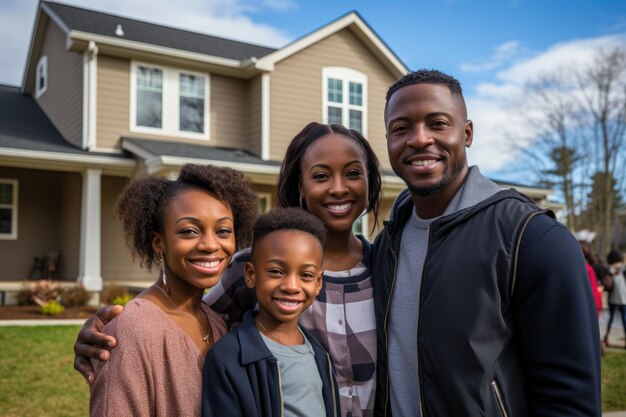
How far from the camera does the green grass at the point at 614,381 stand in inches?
259

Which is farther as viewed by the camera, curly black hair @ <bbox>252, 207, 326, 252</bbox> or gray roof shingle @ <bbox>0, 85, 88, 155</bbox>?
gray roof shingle @ <bbox>0, 85, 88, 155</bbox>

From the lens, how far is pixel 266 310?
2.32 m

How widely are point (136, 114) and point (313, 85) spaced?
4.61m

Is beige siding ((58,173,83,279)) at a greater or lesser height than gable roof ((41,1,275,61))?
lesser

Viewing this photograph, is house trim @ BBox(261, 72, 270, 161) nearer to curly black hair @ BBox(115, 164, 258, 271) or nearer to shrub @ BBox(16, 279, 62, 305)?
shrub @ BBox(16, 279, 62, 305)

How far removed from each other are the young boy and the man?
11.4 inches

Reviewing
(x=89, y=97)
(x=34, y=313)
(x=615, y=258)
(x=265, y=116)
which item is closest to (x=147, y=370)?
(x=34, y=313)

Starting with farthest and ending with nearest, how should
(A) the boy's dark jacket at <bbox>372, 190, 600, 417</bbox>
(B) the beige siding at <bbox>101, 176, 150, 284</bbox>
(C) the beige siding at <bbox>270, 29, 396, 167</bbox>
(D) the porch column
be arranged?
1. (C) the beige siding at <bbox>270, 29, 396, 167</bbox>
2. (B) the beige siding at <bbox>101, 176, 150, 284</bbox>
3. (D) the porch column
4. (A) the boy's dark jacket at <bbox>372, 190, 600, 417</bbox>

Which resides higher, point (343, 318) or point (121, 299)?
point (343, 318)

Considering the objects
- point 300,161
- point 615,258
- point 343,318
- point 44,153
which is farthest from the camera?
point 44,153

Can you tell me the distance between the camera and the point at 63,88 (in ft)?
49.3

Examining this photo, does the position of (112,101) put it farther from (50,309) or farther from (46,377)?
(46,377)

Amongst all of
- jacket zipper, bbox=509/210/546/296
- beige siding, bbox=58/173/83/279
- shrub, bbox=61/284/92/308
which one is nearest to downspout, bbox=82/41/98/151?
beige siding, bbox=58/173/83/279

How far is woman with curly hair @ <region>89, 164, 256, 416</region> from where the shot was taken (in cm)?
196
